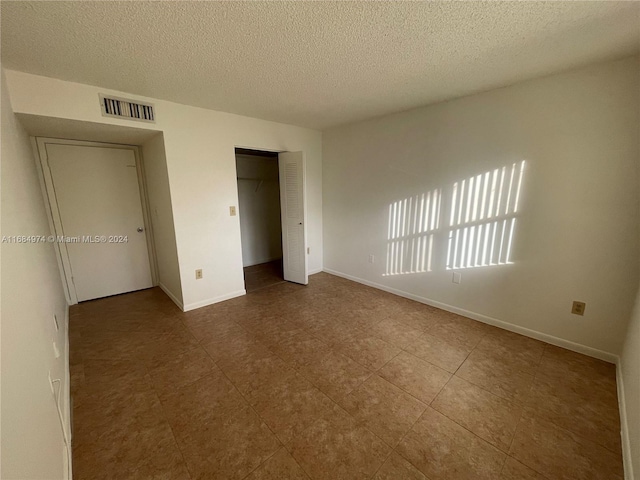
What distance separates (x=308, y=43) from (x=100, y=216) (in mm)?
3296

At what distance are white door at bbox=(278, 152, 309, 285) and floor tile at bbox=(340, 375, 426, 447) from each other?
6.84ft

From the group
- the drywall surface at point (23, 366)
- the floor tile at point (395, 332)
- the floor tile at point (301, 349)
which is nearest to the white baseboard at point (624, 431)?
the floor tile at point (395, 332)

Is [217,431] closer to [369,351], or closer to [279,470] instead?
[279,470]

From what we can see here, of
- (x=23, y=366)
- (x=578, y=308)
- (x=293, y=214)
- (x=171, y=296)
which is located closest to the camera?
(x=23, y=366)

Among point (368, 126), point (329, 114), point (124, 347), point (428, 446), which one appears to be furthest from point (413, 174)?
point (124, 347)

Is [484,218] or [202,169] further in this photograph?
[202,169]

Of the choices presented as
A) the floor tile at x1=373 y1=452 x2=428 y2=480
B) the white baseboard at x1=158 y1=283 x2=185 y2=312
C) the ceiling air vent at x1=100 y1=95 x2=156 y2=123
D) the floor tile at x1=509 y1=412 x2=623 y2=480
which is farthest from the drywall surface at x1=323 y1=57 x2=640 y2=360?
the white baseboard at x1=158 y1=283 x2=185 y2=312

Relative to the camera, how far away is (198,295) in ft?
9.89

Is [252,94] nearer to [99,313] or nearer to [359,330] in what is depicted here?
[359,330]

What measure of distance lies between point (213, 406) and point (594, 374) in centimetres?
280

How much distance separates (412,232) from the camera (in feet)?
10.1

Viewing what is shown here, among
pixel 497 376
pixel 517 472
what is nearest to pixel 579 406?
pixel 497 376

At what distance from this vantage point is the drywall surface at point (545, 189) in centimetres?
187

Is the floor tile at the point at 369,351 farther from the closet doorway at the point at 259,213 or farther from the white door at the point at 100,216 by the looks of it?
the white door at the point at 100,216
